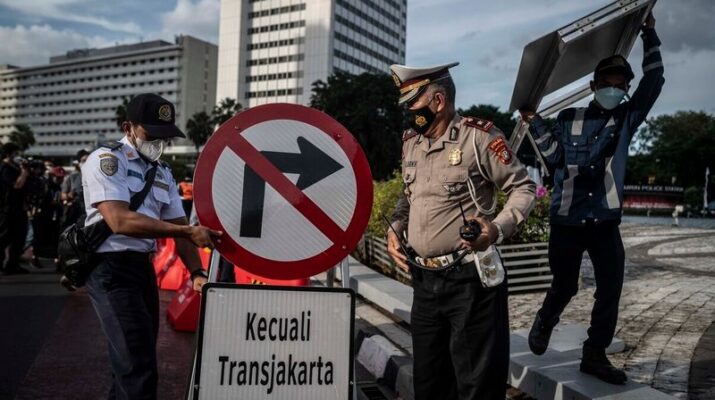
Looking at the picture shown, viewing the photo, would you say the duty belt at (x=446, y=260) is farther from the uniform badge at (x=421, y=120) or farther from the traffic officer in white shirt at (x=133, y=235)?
the traffic officer in white shirt at (x=133, y=235)

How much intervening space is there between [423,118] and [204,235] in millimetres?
1082

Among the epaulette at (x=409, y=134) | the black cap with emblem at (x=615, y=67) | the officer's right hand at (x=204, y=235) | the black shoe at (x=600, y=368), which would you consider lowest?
the black shoe at (x=600, y=368)

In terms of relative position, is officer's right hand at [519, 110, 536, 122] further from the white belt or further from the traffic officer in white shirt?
the traffic officer in white shirt

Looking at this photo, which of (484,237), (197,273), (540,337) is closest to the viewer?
(484,237)

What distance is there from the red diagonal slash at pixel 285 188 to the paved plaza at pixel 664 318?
97.8 inches

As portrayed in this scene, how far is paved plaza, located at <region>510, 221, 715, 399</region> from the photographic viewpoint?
4.00 metres

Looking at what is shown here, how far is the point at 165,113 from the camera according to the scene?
118 inches

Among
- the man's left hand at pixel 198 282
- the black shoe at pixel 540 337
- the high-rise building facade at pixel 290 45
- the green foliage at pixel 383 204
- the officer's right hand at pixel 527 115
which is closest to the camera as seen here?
the man's left hand at pixel 198 282

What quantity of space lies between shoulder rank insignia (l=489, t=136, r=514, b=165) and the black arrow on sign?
652mm

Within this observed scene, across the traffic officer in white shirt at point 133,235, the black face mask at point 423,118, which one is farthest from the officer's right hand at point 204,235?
the black face mask at point 423,118

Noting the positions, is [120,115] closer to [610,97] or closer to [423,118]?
[610,97]

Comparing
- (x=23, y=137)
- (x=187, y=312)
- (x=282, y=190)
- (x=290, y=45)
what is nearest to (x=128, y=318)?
(x=282, y=190)

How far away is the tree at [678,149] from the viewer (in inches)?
2655

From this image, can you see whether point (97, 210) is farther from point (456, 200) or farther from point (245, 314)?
point (456, 200)
